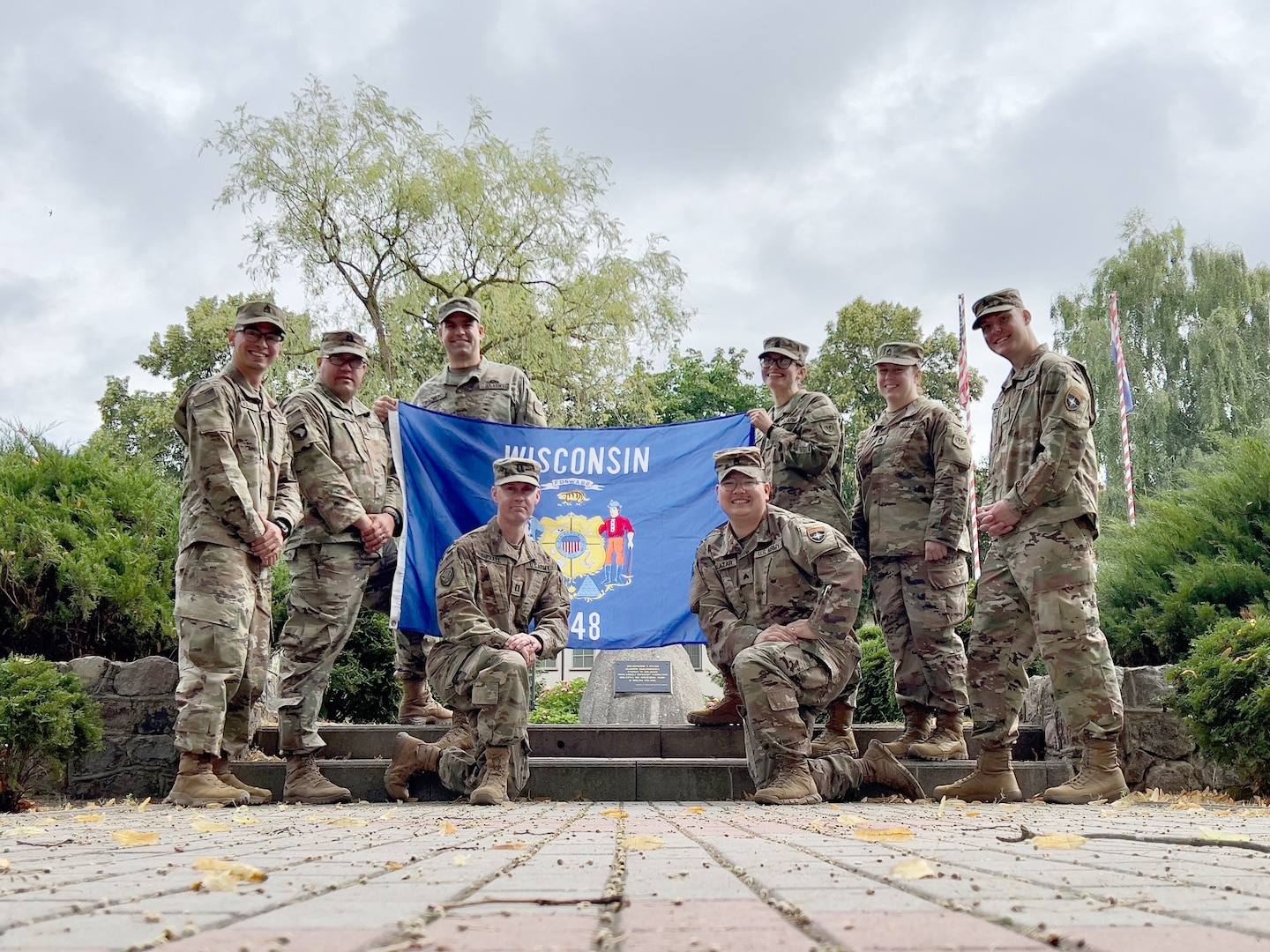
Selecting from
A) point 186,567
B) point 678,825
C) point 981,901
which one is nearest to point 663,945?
point 981,901

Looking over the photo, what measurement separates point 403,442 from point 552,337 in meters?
12.8

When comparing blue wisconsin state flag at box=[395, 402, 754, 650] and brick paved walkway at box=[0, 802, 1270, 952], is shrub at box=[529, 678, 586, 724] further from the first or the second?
brick paved walkway at box=[0, 802, 1270, 952]

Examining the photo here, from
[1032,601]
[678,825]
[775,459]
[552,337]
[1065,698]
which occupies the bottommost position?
[678,825]

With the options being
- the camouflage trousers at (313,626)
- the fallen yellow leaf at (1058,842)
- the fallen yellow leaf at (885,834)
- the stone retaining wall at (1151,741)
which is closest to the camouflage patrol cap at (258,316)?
the camouflage trousers at (313,626)

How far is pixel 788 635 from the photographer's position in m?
5.26

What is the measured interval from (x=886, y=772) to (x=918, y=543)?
Answer: 1.32 m

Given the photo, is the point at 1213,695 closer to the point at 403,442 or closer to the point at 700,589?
the point at 700,589

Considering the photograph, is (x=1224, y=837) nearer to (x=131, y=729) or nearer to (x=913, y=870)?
(x=913, y=870)

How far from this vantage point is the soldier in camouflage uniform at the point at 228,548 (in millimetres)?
4973

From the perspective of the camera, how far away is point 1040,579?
5.04 m

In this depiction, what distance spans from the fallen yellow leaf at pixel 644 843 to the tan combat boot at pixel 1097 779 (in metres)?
2.81

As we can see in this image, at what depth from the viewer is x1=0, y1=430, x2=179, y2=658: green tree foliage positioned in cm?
677

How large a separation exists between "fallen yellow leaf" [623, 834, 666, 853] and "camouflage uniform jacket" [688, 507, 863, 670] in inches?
96.9

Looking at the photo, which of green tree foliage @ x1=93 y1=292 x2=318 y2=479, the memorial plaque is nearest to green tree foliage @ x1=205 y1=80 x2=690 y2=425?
green tree foliage @ x1=93 y1=292 x2=318 y2=479
